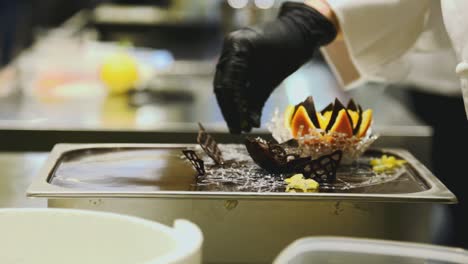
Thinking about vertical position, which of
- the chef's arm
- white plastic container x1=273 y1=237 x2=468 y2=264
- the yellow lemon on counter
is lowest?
the yellow lemon on counter

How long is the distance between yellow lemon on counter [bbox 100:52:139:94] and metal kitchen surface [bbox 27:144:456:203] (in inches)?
47.1

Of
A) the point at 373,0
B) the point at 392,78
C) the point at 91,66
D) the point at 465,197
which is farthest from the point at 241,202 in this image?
the point at 91,66

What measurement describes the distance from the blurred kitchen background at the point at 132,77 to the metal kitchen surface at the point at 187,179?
10.3 inches

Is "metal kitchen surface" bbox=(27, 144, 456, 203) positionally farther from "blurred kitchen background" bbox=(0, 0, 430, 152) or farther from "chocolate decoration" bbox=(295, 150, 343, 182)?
"blurred kitchen background" bbox=(0, 0, 430, 152)

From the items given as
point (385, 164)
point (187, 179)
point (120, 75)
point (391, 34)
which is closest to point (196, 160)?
point (187, 179)

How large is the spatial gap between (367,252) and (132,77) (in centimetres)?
170

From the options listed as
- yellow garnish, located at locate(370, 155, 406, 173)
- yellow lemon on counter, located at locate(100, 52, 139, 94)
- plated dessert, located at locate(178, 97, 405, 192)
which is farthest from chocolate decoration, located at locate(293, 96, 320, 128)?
yellow lemon on counter, located at locate(100, 52, 139, 94)

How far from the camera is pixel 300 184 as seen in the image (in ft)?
3.04

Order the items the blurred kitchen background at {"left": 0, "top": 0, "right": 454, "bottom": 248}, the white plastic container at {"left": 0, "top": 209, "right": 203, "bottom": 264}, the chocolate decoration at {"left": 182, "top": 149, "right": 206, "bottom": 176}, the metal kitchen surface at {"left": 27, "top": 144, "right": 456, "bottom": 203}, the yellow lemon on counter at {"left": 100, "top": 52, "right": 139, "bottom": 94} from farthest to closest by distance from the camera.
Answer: the yellow lemon on counter at {"left": 100, "top": 52, "right": 139, "bottom": 94}
the blurred kitchen background at {"left": 0, "top": 0, "right": 454, "bottom": 248}
the chocolate decoration at {"left": 182, "top": 149, "right": 206, "bottom": 176}
the metal kitchen surface at {"left": 27, "top": 144, "right": 456, "bottom": 203}
the white plastic container at {"left": 0, "top": 209, "right": 203, "bottom": 264}

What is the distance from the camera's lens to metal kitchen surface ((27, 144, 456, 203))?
884 mm

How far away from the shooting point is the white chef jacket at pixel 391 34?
1012 mm

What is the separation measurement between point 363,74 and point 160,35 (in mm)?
3299

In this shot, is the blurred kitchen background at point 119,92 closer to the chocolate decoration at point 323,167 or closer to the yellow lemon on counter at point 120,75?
the yellow lemon on counter at point 120,75

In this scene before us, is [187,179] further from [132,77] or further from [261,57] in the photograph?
[132,77]
